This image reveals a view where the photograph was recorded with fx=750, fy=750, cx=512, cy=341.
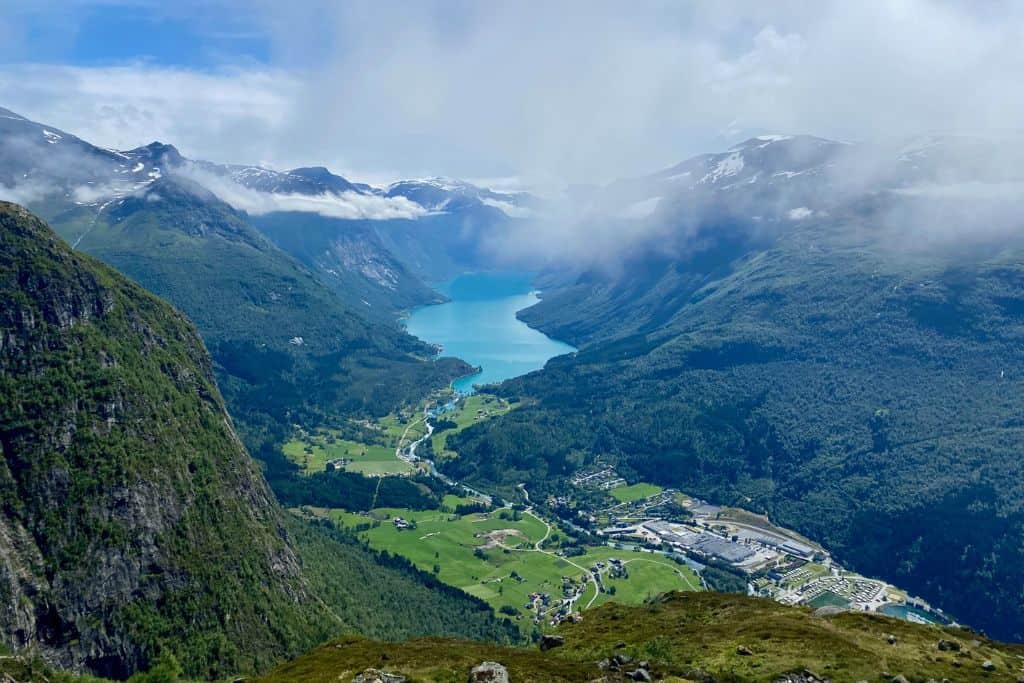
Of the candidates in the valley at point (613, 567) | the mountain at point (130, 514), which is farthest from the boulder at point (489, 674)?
the valley at point (613, 567)

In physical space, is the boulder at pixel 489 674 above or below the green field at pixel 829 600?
above

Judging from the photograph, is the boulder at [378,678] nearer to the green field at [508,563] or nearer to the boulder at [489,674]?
the boulder at [489,674]

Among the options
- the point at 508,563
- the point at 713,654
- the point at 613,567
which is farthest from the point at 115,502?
the point at 613,567

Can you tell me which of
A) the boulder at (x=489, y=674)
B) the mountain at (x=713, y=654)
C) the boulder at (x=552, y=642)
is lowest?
the boulder at (x=552, y=642)

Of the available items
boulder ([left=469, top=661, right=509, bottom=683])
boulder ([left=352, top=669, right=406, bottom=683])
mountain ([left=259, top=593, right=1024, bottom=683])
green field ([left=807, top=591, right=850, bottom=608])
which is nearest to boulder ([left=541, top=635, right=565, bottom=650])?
mountain ([left=259, top=593, right=1024, bottom=683])

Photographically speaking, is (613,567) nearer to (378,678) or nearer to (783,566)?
(783,566)

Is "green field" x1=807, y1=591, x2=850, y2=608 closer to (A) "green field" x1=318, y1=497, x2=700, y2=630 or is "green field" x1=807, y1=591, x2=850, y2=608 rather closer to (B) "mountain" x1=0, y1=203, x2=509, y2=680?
(A) "green field" x1=318, y1=497, x2=700, y2=630
